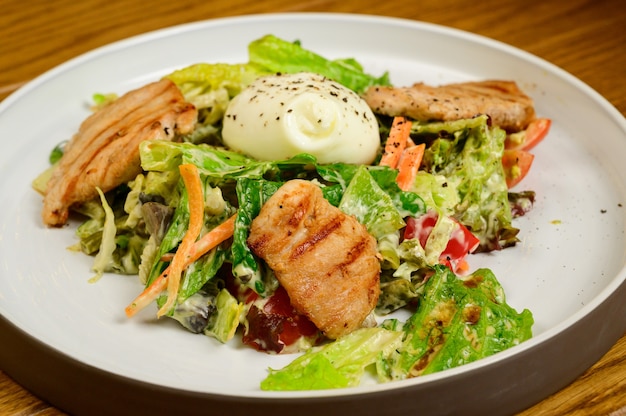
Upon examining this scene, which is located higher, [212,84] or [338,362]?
[212,84]

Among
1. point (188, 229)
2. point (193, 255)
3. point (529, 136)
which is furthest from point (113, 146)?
point (529, 136)

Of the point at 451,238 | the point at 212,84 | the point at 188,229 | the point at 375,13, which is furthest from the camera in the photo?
the point at 375,13

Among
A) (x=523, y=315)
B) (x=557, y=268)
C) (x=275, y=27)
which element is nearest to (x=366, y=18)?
(x=275, y=27)

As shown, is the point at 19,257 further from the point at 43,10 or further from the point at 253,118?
the point at 43,10

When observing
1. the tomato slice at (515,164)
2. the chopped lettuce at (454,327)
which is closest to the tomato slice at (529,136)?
the tomato slice at (515,164)

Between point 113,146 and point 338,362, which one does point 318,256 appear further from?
point 113,146

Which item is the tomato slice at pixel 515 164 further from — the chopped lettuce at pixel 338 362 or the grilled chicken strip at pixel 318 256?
the chopped lettuce at pixel 338 362
